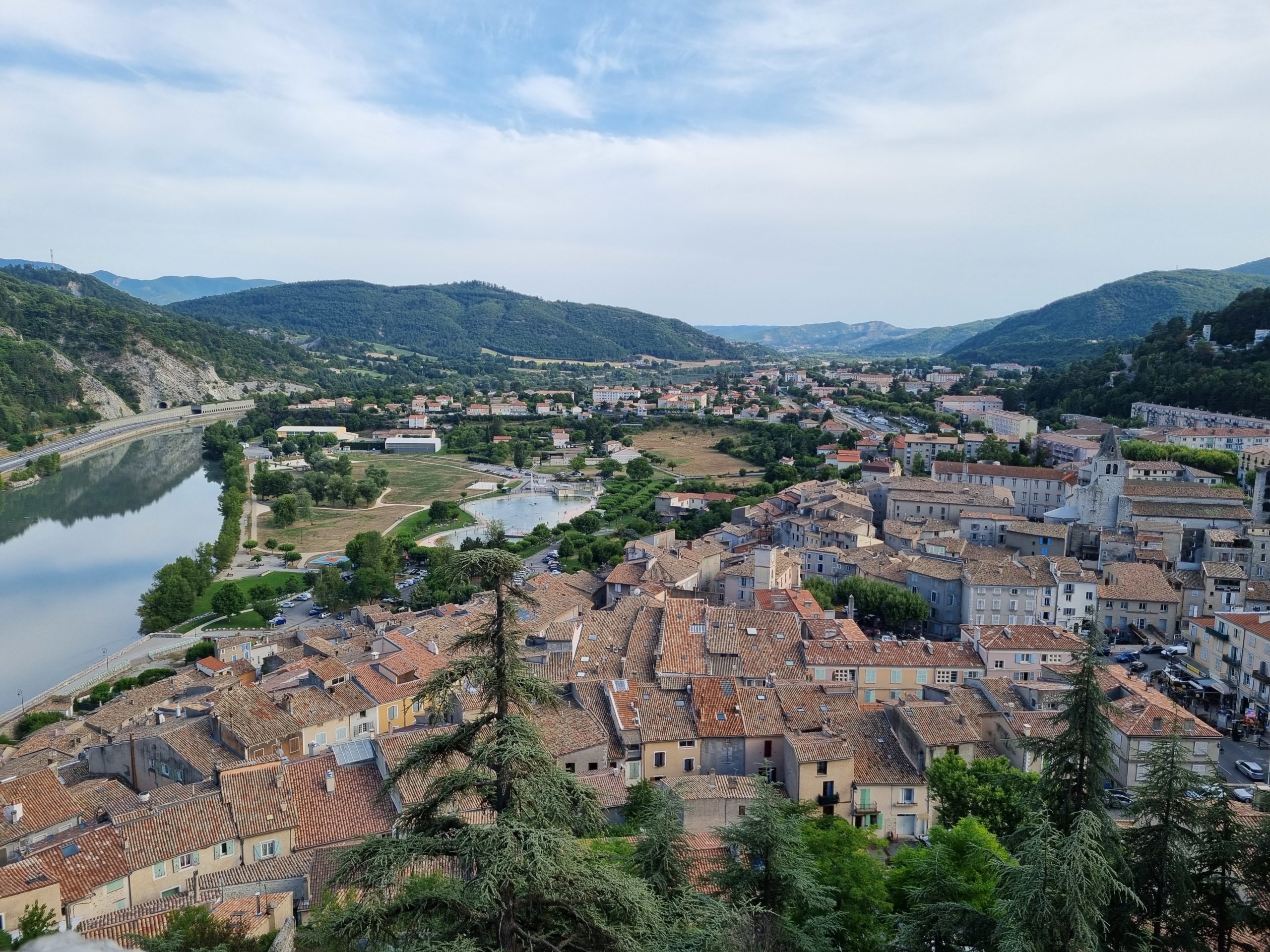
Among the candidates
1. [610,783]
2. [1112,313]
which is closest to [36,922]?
[610,783]

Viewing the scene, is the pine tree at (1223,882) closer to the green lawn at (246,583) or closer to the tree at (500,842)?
the tree at (500,842)

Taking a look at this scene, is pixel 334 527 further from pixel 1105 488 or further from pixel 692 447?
pixel 1105 488

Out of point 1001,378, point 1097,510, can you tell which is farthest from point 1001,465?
point 1001,378

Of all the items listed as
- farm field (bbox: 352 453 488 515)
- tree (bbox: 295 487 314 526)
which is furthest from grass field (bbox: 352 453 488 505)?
tree (bbox: 295 487 314 526)

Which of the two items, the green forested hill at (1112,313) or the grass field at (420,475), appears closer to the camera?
the grass field at (420,475)

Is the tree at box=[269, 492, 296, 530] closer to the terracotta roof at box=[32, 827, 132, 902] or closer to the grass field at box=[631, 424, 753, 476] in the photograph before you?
the grass field at box=[631, 424, 753, 476]

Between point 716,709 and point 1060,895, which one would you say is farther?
point 716,709

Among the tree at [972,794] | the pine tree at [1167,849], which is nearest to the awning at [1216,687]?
the tree at [972,794]
